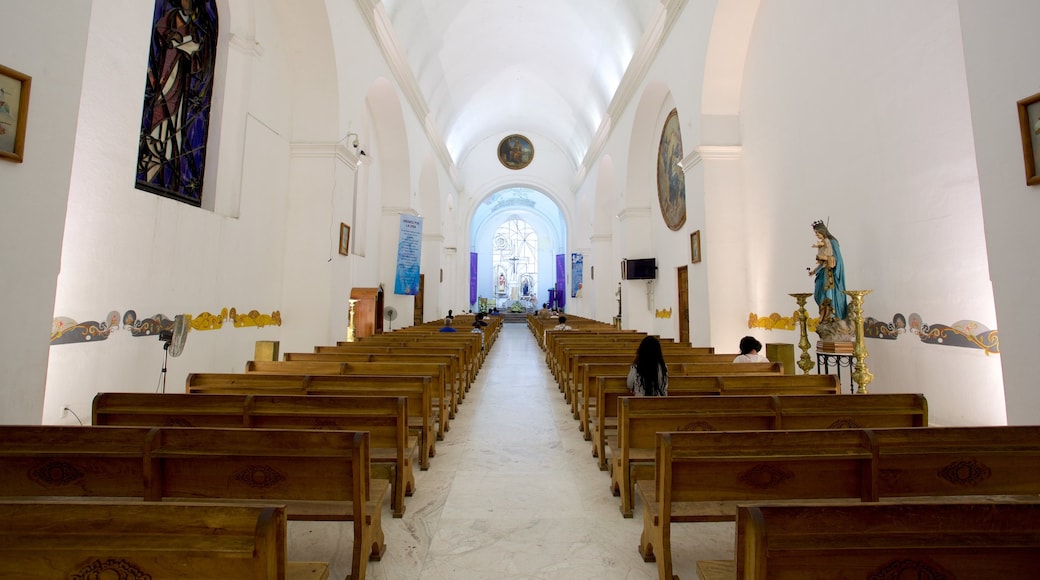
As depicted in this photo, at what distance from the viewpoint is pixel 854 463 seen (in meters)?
1.76

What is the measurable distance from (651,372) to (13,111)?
3651mm

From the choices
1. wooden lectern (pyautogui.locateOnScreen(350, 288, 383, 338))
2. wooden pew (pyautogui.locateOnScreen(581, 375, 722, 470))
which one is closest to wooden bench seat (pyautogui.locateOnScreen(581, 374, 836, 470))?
wooden pew (pyautogui.locateOnScreen(581, 375, 722, 470))

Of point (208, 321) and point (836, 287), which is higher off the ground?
point (836, 287)

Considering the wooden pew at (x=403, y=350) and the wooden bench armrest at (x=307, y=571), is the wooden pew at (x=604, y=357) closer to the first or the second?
the wooden pew at (x=403, y=350)

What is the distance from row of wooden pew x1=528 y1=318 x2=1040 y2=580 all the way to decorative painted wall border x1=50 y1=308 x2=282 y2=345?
11.7 feet

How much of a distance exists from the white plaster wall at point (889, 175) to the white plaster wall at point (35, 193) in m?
5.89

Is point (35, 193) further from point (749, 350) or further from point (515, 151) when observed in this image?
point (515, 151)

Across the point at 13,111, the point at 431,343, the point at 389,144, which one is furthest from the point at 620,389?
the point at 389,144

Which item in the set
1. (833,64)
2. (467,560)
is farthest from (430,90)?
(467,560)

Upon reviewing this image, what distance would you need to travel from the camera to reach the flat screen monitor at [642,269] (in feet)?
37.2

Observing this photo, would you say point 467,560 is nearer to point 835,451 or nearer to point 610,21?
point 835,451

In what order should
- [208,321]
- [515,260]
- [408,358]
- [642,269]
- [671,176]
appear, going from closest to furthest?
[408,358]
[208,321]
[671,176]
[642,269]
[515,260]

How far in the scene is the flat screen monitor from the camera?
11352 mm

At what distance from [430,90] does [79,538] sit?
1351 centimetres
